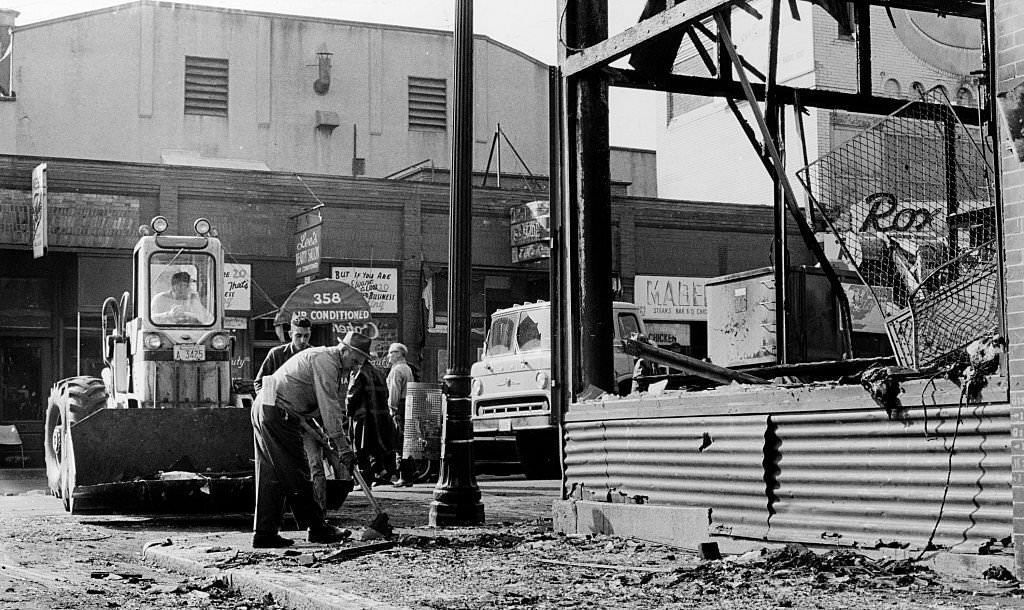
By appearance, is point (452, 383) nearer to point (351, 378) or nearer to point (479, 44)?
point (351, 378)

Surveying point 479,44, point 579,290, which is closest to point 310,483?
point 579,290

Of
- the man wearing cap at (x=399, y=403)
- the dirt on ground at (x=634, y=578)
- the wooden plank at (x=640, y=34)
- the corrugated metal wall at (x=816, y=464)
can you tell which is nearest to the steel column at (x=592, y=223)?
the wooden plank at (x=640, y=34)

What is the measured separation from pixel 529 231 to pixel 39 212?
10.3 m

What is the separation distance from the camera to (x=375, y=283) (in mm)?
27922

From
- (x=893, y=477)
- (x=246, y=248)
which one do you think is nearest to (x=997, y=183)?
(x=893, y=477)

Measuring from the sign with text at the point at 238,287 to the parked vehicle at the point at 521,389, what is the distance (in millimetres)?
8160

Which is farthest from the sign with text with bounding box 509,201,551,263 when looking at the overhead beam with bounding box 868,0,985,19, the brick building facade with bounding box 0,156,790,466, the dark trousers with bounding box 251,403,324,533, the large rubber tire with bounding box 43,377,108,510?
the overhead beam with bounding box 868,0,985,19

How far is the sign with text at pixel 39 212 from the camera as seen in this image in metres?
24.4

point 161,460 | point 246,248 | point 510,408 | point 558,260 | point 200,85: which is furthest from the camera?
point 200,85

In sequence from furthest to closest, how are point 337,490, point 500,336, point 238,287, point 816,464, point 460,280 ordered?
point 238,287
point 500,336
point 337,490
point 460,280
point 816,464

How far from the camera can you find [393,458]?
57.8ft

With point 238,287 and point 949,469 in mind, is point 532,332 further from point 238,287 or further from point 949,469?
point 949,469

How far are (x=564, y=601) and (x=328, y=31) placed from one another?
30.6 meters

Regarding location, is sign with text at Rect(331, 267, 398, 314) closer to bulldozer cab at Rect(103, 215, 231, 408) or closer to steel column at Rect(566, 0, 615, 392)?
bulldozer cab at Rect(103, 215, 231, 408)
